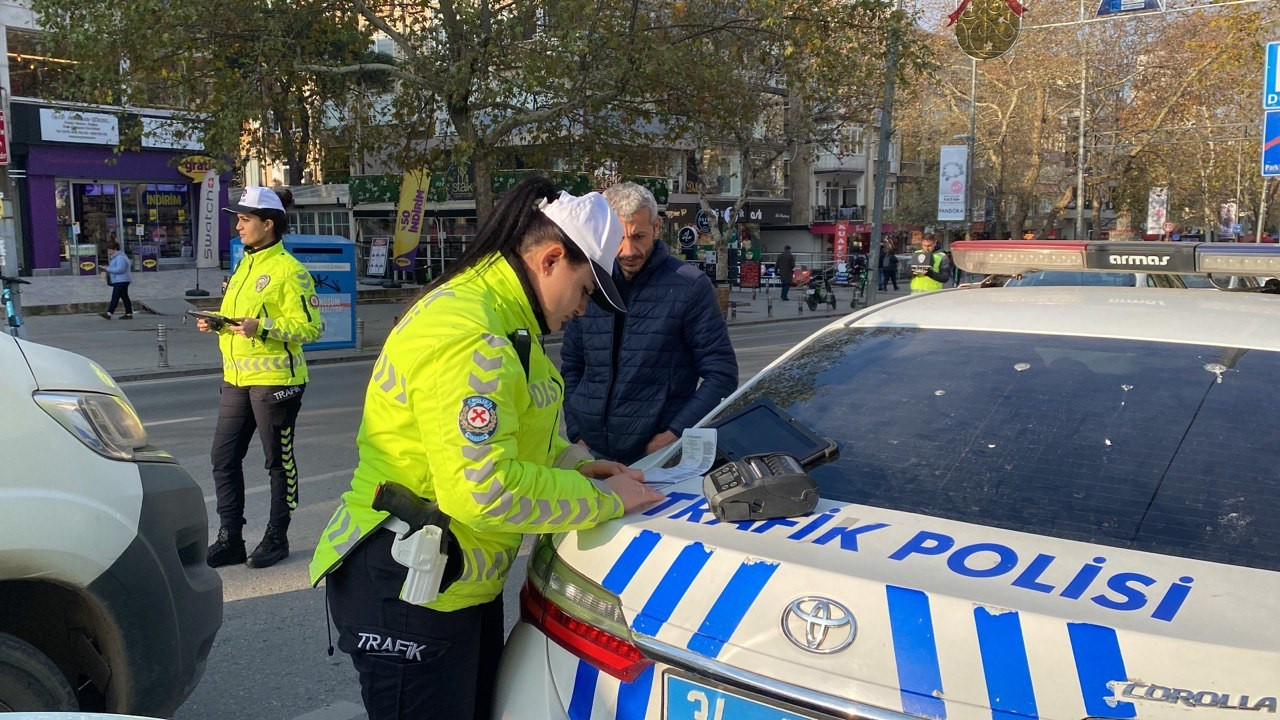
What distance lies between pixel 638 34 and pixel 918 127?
104ft

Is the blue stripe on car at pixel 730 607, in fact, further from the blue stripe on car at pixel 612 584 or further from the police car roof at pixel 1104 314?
the police car roof at pixel 1104 314

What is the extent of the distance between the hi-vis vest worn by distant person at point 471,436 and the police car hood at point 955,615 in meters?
0.19

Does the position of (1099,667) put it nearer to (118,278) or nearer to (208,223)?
(118,278)

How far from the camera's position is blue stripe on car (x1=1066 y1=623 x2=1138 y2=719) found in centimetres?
154

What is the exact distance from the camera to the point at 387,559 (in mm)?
2188

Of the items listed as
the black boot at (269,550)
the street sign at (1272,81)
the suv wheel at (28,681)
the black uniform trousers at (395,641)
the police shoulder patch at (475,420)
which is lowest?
the black boot at (269,550)

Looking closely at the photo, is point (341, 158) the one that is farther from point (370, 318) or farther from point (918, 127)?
point (918, 127)

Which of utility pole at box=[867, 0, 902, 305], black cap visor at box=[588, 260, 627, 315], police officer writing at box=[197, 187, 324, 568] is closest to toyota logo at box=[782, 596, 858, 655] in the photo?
black cap visor at box=[588, 260, 627, 315]

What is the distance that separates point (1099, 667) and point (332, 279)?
49.0 feet

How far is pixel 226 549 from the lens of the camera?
512 cm

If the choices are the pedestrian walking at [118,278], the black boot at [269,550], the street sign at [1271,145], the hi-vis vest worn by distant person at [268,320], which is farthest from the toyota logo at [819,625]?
the pedestrian walking at [118,278]

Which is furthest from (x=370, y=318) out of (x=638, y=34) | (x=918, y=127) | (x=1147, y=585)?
(x=918, y=127)

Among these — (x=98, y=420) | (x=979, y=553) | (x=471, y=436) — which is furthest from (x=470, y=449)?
(x=98, y=420)

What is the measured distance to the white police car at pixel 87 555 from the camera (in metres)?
2.45
